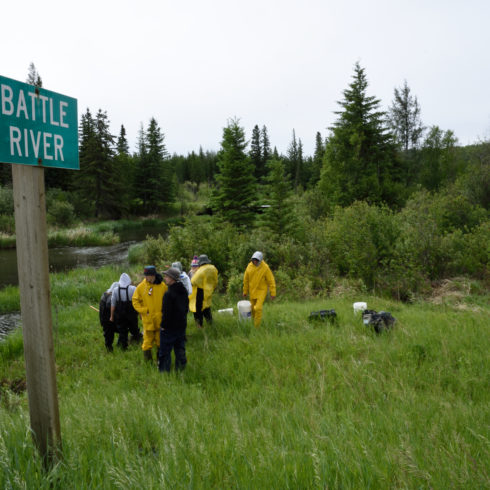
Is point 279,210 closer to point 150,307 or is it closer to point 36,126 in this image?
point 150,307

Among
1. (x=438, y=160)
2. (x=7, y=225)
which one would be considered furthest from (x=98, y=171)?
(x=438, y=160)

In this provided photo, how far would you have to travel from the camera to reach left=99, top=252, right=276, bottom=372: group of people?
6195 millimetres

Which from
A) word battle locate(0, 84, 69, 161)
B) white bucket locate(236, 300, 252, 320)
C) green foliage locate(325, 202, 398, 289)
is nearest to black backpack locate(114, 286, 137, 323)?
white bucket locate(236, 300, 252, 320)

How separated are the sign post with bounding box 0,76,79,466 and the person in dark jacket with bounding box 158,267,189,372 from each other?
3571 mm

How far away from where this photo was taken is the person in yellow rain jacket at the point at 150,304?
275 inches

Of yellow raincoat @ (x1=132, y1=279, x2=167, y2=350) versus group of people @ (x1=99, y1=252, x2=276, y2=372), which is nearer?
group of people @ (x1=99, y1=252, x2=276, y2=372)

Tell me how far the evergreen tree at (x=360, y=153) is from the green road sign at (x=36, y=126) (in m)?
28.1

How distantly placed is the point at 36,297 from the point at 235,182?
25.9 meters

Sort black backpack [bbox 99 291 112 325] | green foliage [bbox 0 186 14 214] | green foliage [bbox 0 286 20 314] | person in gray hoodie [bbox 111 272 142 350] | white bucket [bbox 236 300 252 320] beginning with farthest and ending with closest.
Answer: green foliage [bbox 0 186 14 214] < green foliage [bbox 0 286 20 314] < white bucket [bbox 236 300 252 320] < black backpack [bbox 99 291 112 325] < person in gray hoodie [bbox 111 272 142 350]

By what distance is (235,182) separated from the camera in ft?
91.2

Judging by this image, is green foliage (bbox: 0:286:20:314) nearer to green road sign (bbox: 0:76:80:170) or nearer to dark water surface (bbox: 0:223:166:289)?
dark water surface (bbox: 0:223:166:289)

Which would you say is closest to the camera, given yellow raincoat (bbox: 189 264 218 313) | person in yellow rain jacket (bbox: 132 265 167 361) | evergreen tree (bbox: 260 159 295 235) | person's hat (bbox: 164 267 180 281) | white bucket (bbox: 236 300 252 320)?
person's hat (bbox: 164 267 180 281)

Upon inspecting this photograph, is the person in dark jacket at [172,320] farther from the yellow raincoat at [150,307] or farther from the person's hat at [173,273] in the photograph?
the yellow raincoat at [150,307]

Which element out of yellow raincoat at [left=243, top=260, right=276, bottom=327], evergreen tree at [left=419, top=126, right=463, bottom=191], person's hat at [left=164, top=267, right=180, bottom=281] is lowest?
yellow raincoat at [left=243, top=260, right=276, bottom=327]
